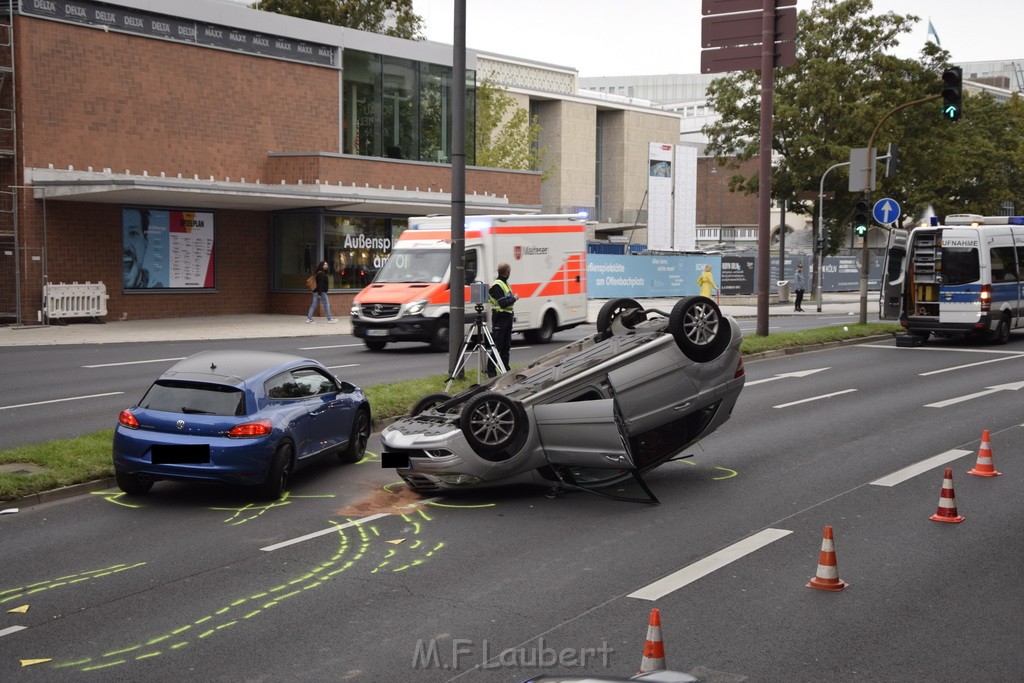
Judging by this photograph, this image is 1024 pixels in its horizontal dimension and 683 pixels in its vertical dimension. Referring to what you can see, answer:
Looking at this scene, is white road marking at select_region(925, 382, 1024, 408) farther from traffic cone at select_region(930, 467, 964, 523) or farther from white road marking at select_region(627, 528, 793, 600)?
white road marking at select_region(627, 528, 793, 600)

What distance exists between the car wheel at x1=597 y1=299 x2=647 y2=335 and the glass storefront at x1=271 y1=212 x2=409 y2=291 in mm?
24550

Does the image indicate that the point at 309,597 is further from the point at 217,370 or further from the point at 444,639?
the point at 217,370

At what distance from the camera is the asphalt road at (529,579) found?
637 cm

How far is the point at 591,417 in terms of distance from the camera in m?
9.99

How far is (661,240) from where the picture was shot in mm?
73938

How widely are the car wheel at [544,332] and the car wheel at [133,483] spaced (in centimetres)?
1641

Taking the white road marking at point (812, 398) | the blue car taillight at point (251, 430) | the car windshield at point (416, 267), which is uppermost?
the car windshield at point (416, 267)

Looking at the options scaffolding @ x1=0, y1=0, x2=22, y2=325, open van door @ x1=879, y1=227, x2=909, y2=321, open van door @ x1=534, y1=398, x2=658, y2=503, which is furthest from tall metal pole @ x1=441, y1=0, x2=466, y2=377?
scaffolding @ x1=0, y1=0, x2=22, y2=325

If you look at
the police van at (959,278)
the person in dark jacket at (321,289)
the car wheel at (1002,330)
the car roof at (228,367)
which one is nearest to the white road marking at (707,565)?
the car roof at (228,367)

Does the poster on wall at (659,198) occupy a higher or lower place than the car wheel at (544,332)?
higher

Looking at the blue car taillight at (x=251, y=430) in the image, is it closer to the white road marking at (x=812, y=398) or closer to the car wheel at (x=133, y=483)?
the car wheel at (x=133, y=483)

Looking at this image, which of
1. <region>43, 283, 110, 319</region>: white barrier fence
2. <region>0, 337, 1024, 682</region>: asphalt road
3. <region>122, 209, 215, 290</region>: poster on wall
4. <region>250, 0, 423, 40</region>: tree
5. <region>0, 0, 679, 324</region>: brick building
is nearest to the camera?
<region>0, 337, 1024, 682</region>: asphalt road

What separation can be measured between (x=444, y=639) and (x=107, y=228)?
27787 millimetres

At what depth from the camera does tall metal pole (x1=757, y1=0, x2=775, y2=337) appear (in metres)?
23.2
